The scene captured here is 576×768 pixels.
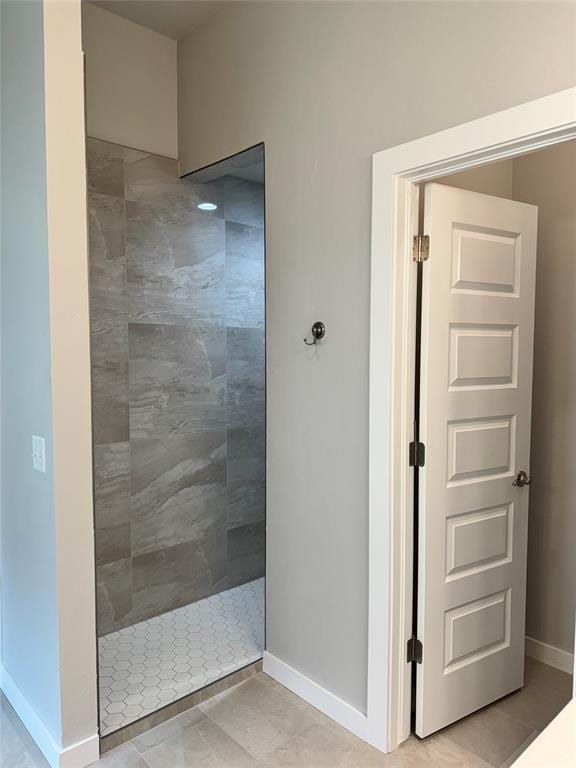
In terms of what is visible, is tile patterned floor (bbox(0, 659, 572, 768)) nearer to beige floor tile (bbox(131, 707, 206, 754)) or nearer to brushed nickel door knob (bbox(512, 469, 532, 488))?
beige floor tile (bbox(131, 707, 206, 754))

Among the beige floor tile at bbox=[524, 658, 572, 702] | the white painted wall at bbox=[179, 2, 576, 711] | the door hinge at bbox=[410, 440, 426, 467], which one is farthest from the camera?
the beige floor tile at bbox=[524, 658, 572, 702]

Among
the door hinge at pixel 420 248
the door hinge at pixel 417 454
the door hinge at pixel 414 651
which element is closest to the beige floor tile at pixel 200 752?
the door hinge at pixel 414 651

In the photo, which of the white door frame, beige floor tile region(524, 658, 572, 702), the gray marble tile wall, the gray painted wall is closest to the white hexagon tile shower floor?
the gray marble tile wall

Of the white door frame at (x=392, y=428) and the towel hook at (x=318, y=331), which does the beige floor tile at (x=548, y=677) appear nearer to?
the white door frame at (x=392, y=428)

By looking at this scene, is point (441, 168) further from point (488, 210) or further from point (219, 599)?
point (219, 599)

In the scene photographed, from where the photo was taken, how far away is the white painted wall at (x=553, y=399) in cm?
259

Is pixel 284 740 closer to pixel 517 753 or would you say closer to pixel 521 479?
pixel 517 753

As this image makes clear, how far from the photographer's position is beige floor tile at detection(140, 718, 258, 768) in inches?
79.5

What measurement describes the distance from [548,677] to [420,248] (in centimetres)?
203

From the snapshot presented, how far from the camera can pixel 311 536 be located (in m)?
2.37

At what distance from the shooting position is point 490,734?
2182mm

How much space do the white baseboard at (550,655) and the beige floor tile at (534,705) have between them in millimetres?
203

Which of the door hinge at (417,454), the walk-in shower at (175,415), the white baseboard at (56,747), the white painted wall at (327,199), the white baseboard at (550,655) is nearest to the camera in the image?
the white painted wall at (327,199)

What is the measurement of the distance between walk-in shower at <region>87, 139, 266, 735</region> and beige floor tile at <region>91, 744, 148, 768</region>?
0.30 meters
